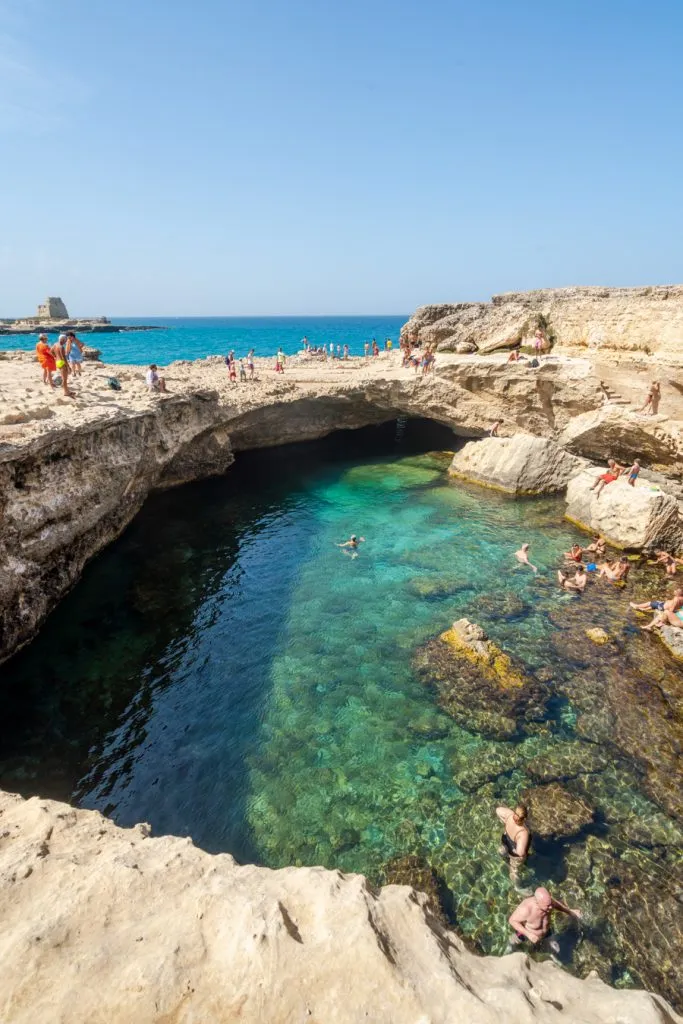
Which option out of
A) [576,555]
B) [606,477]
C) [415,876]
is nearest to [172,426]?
[576,555]

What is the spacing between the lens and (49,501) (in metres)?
11.9

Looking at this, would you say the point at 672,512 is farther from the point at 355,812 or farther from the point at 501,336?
the point at 355,812

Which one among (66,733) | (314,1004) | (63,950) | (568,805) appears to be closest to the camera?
(314,1004)

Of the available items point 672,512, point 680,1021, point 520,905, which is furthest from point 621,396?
point 680,1021

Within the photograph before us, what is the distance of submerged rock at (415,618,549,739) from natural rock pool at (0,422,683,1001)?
6cm

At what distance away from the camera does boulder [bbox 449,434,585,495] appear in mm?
21312

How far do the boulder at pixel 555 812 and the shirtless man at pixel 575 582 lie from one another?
7135 millimetres

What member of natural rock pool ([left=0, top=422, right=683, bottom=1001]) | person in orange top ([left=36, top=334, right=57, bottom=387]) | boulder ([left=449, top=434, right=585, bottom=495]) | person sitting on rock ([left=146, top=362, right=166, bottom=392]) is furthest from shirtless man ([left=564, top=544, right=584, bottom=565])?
person in orange top ([left=36, top=334, right=57, bottom=387])

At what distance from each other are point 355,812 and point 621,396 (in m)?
19.3

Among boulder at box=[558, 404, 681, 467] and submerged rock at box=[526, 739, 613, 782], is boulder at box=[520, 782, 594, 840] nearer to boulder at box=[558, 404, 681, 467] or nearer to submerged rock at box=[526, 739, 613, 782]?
submerged rock at box=[526, 739, 613, 782]

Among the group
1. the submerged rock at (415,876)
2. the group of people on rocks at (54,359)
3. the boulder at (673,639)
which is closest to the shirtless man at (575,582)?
the boulder at (673,639)

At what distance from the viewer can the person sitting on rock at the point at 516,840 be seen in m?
7.34

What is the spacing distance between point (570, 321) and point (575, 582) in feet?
48.0

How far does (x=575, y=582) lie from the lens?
14633 mm
